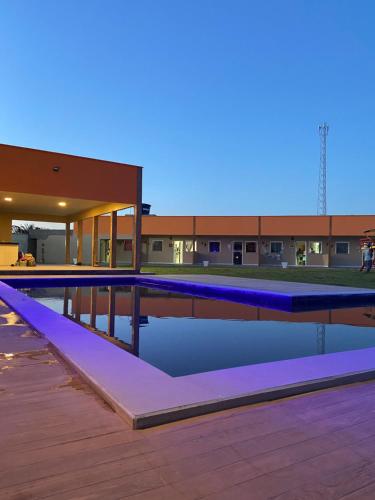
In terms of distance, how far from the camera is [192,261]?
2803cm

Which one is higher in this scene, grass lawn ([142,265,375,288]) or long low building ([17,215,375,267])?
long low building ([17,215,375,267])

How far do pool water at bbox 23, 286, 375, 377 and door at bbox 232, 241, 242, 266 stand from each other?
60.7 feet

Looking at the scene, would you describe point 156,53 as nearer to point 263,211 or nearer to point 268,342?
point 268,342

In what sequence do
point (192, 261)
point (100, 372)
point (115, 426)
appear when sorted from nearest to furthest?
point (115, 426) → point (100, 372) → point (192, 261)

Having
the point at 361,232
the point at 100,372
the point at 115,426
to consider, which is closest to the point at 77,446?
the point at 115,426

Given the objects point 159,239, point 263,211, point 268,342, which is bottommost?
point 268,342

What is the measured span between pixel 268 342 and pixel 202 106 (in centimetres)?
2928

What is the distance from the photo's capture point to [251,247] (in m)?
27.5

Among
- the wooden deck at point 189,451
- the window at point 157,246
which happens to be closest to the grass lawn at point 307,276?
the window at point 157,246

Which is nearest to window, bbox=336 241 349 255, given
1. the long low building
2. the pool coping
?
the long low building

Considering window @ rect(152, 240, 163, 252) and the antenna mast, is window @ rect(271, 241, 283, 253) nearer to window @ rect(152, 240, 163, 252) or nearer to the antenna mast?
window @ rect(152, 240, 163, 252)

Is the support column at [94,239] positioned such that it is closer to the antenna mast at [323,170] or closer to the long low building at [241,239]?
the long low building at [241,239]

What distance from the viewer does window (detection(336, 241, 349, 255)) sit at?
2628cm

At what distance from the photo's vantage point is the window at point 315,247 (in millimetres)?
26859
